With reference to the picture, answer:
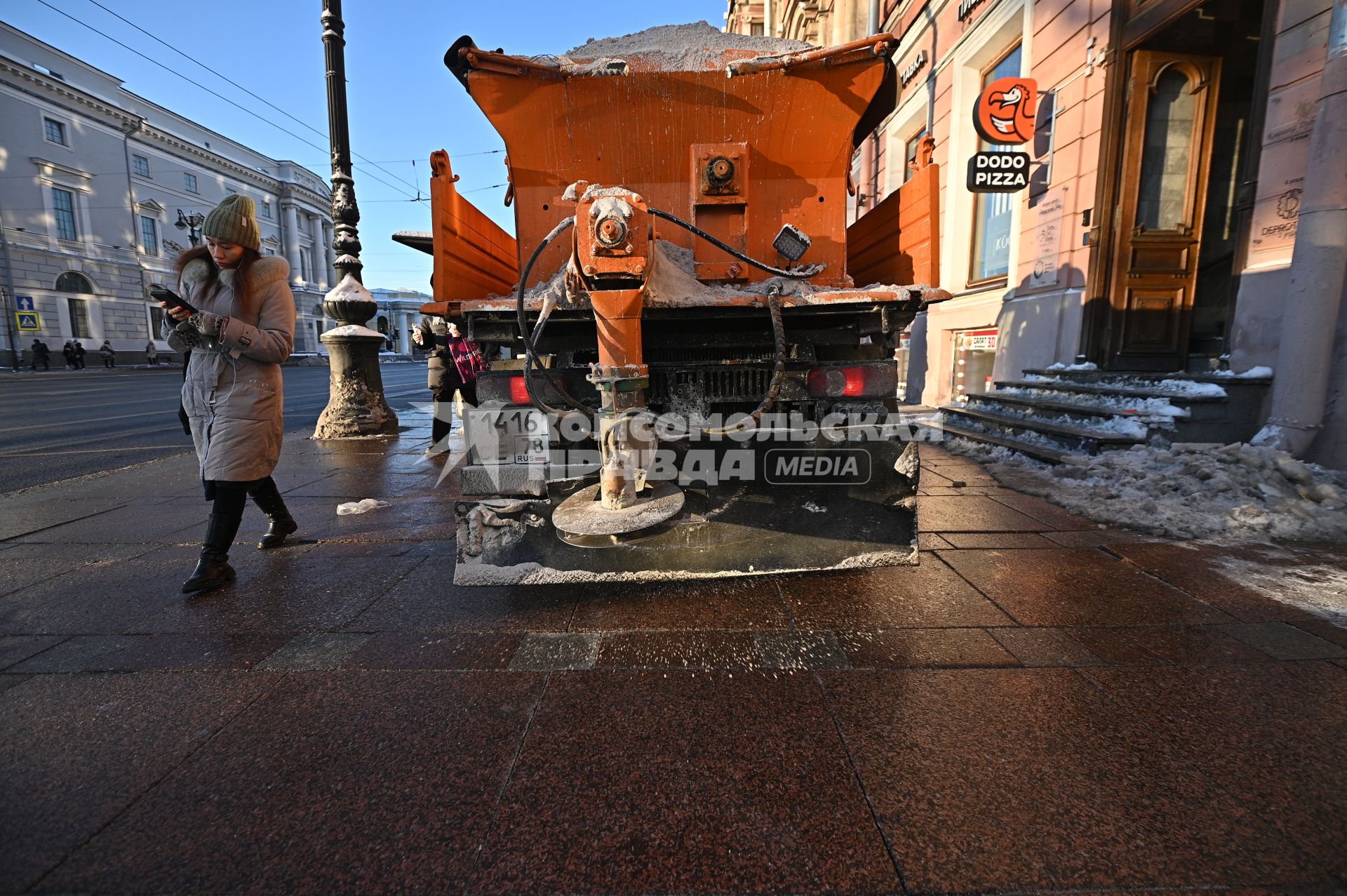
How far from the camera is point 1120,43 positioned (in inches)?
263

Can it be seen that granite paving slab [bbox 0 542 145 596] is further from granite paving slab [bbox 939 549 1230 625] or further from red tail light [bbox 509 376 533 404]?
granite paving slab [bbox 939 549 1230 625]

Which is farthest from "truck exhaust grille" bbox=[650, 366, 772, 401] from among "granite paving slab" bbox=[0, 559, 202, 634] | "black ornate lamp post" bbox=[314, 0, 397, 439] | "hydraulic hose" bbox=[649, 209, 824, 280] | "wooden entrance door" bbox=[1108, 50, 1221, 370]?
"wooden entrance door" bbox=[1108, 50, 1221, 370]

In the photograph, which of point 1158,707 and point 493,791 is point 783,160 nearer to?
point 1158,707

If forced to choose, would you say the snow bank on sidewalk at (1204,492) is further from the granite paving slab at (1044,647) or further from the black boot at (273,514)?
the black boot at (273,514)

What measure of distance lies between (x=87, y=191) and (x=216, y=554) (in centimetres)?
4913

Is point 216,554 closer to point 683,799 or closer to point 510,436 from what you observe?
point 510,436

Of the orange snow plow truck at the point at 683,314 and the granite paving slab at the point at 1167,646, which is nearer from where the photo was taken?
the granite paving slab at the point at 1167,646

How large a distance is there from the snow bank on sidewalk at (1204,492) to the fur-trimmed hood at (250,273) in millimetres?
5436

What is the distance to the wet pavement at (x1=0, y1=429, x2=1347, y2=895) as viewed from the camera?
1.37 metres

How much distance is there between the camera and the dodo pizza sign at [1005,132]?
7.76m

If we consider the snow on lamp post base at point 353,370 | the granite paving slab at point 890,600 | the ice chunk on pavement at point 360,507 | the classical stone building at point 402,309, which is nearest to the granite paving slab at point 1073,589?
the granite paving slab at point 890,600

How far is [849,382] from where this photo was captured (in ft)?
10.6

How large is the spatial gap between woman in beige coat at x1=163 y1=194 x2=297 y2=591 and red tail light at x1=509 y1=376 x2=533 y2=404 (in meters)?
1.12

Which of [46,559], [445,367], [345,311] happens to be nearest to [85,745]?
[46,559]
